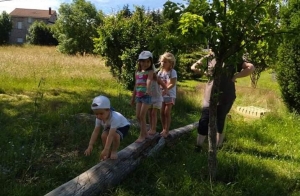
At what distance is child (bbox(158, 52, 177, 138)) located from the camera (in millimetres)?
5691

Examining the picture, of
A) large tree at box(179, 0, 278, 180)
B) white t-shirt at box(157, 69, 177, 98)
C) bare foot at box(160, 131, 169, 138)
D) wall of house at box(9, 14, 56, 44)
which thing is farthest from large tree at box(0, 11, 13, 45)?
large tree at box(179, 0, 278, 180)

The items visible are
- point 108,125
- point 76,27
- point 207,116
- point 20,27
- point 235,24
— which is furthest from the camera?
point 20,27

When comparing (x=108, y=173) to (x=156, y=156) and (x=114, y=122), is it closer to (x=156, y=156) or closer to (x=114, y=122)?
(x=114, y=122)

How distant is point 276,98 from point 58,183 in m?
8.42

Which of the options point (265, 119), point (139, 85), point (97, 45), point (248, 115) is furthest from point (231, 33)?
point (97, 45)

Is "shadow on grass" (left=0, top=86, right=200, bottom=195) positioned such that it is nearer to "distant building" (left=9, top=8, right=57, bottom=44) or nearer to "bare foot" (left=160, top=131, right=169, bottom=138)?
"bare foot" (left=160, top=131, right=169, bottom=138)

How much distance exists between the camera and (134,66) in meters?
11.0

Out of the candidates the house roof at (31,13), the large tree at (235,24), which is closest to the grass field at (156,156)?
the large tree at (235,24)

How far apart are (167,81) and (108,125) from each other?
1.66 meters

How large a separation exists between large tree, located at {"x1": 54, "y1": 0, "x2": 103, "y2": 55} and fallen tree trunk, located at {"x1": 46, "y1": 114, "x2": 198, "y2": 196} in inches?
1351

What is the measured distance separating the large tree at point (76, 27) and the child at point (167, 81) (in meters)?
33.3

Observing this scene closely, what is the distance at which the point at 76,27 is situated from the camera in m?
43.9

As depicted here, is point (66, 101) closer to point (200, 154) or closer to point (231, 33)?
point (200, 154)

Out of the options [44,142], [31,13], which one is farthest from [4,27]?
[44,142]
